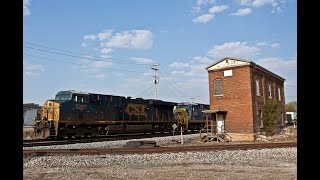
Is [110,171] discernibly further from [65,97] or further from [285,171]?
[65,97]

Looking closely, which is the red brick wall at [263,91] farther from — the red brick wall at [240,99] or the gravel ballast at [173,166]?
the gravel ballast at [173,166]

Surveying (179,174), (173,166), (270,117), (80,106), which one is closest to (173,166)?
(173,166)

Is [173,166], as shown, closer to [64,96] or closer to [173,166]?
[173,166]

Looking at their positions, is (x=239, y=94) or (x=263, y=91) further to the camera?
→ (x=263, y=91)

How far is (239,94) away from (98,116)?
1265cm

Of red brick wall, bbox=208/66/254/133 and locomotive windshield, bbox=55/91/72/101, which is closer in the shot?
red brick wall, bbox=208/66/254/133

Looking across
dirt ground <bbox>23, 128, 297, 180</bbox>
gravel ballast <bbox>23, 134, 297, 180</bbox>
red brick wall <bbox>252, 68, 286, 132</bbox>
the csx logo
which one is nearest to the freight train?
the csx logo

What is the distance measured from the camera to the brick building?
88.2 ft

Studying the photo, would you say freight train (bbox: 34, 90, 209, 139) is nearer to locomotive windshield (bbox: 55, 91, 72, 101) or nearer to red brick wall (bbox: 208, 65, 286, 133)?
locomotive windshield (bbox: 55, 91, 72, 101)

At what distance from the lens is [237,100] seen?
2756cm

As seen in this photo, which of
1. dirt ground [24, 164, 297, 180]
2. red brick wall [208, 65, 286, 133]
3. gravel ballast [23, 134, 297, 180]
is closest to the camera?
dirt ground [24, 164, 297, 180]

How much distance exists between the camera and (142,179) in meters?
8.34
